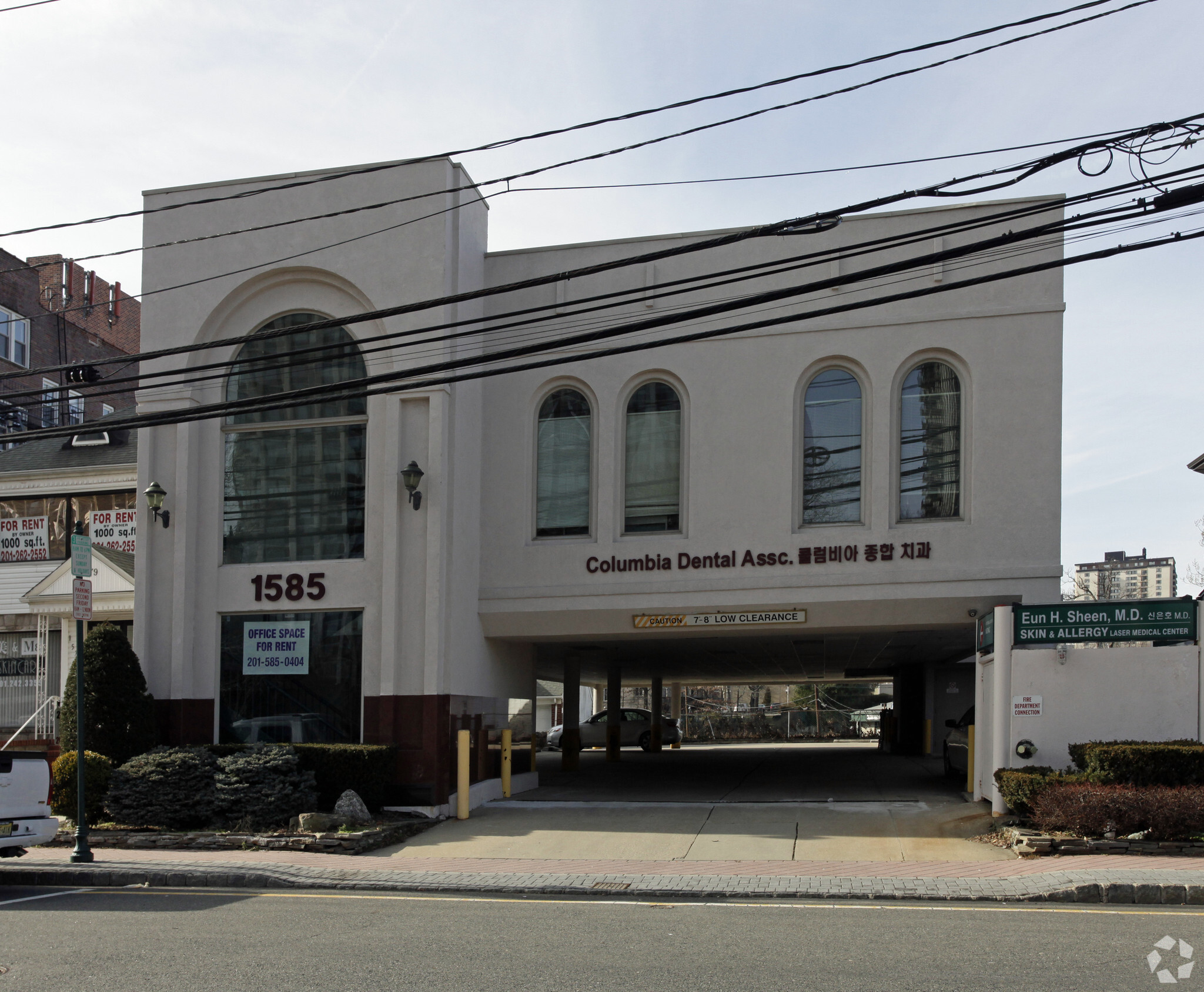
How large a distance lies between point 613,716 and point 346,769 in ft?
58.2

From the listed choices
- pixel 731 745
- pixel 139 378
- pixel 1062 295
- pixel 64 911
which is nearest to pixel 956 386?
pixel 1062 295

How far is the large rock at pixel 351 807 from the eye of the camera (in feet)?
51.3

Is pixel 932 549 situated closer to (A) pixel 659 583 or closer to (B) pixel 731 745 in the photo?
(A) pixel 659 583

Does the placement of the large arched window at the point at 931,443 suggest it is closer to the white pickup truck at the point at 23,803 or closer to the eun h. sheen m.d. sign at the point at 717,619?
the eun h. sheen m.d. sign at the point at 717,619

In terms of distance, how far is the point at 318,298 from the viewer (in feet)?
60.8

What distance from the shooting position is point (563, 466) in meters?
19.2

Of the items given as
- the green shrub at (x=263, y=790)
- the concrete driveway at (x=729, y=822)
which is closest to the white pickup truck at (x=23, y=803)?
the green shrub at (x=263, y=790)

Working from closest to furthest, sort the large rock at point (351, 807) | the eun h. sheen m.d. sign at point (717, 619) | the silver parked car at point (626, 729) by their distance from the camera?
the large rock at point (351, 807), the eun h. sheen m.d. sign at point (717, 619), the silver parked car at point (626, 729)

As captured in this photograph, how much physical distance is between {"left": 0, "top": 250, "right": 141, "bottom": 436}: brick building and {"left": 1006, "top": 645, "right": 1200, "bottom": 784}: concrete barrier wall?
2386cm

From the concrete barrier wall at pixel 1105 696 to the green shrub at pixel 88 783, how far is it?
11715mm

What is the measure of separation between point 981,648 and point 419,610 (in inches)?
309

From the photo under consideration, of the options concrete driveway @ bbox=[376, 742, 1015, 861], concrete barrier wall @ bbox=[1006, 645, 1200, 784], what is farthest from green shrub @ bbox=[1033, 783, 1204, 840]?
concrete barrier wall @ bbox=[1006, 645, 1200, 784]

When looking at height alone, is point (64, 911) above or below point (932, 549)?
below

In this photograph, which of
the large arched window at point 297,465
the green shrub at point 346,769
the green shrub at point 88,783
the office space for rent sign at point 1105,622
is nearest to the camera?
the office space for rent sign at point 1105,622
